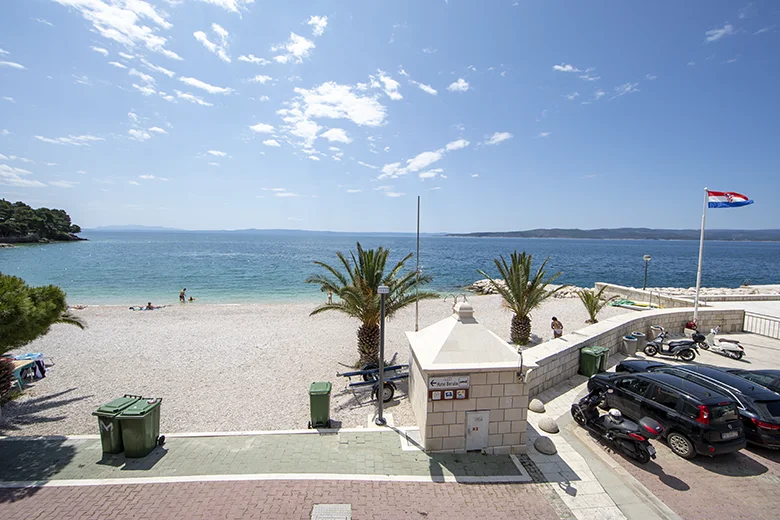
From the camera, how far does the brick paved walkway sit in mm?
5410

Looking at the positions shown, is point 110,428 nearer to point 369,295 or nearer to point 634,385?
point 369,295

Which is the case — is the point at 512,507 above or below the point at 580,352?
below

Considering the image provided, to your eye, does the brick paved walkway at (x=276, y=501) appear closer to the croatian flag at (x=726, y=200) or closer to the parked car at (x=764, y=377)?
the parked car at (x=764, y=377)

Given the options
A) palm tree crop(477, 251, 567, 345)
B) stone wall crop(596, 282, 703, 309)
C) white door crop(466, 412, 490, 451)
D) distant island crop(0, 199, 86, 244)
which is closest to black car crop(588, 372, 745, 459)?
white door crop(466, 412, 490, 451)

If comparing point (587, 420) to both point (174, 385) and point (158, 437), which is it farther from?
point (174, 385)

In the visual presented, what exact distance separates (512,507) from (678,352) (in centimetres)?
1147

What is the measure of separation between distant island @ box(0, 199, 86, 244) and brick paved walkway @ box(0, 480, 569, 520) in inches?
5407

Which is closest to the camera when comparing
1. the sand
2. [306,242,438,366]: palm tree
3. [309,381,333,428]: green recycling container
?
[309,381,333,428]: green recycling container

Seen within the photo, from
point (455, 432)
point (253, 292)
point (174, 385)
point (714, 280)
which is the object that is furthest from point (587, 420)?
point (714, 280)

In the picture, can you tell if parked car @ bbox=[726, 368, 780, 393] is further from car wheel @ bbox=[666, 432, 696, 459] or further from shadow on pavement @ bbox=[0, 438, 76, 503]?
shadow on pavement @ bbox=[0, 438, 76, 503]

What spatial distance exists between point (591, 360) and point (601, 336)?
5.77 ft

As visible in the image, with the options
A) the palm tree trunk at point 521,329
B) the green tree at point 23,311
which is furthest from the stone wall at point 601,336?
the green tree at point 23,311

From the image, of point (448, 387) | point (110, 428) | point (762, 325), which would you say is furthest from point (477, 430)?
point (762, 325)

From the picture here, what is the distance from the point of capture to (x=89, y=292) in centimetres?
3916
